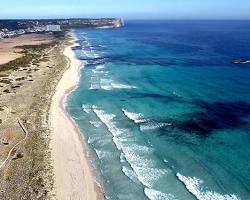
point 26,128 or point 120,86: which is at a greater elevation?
point 26,128

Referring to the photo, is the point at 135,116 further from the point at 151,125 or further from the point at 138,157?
the point at 138,157

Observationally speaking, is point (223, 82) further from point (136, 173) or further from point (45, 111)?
point (136, 173)

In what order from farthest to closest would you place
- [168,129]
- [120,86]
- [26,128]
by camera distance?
[120,86]
[168,129]
[26,128]

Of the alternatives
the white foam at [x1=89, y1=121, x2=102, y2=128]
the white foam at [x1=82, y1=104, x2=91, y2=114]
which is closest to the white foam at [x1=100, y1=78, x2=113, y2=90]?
the white foam at [x1=82, y1=104, x2=91, y2=114]

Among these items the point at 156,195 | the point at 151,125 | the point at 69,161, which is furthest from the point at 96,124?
the point at 156,195

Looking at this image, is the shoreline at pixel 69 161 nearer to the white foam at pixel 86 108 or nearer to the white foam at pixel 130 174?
the white foam at pixel 86 108

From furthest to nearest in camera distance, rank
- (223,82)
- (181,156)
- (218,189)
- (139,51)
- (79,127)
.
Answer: (139,51) < (223,82) < (79,127) < (181,156) < (218,189)

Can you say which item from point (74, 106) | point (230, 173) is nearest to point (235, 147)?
point (230, 173)
